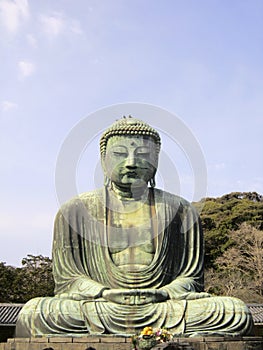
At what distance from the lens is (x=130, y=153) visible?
9.65 metres

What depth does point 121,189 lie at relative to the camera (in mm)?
9906

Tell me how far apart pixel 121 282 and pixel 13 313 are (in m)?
13.5

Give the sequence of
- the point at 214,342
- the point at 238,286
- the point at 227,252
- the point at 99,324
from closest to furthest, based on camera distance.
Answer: the point at 214,342, the point at 99,324, the point at 238,286, the point at 227,252

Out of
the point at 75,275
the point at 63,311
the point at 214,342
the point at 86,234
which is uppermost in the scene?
the point at 86,234

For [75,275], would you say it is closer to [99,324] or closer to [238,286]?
[99,324]

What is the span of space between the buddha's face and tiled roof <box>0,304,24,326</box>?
12896 mm

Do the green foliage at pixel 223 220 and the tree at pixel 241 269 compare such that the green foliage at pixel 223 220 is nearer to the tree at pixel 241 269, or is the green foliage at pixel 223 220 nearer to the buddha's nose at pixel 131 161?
the tree at pixel 241 269

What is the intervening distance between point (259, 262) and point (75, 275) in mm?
20935

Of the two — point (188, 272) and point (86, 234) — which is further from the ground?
point (86, 234)

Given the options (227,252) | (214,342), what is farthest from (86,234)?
(227,252)

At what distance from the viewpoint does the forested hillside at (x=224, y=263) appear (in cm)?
2470

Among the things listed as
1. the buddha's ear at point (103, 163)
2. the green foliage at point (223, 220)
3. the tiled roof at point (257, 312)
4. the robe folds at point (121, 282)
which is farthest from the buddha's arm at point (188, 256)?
the green foliage at point (223, 220)

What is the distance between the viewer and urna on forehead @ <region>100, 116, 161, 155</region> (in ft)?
32.2

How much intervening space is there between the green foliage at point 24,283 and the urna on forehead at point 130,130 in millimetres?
15582
